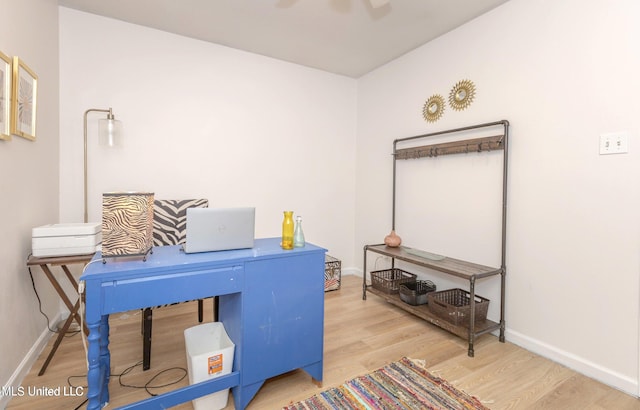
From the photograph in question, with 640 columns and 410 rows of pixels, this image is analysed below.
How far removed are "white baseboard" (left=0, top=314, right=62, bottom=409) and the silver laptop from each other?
1189mm

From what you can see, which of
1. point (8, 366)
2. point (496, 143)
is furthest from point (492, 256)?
point (8, 366)

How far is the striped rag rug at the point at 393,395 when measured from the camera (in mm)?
1605

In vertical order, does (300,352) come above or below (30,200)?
below

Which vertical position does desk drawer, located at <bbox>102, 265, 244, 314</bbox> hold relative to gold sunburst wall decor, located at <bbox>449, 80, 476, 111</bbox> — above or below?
below

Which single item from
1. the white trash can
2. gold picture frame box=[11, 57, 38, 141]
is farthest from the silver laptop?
gold picture frame box=[11, 57, 38, 141]

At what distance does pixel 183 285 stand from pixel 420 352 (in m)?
1.68

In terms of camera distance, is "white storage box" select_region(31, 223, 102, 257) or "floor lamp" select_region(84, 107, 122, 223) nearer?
"white storage box" select_region(31, 223, 102, 257)

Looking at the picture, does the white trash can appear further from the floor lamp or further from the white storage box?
the floor lamp

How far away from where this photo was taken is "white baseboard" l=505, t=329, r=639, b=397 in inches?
68.3

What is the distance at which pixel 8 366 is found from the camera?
161 cm

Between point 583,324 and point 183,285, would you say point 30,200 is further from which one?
point 583,324

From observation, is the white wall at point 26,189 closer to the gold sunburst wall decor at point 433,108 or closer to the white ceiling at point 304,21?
the white ceiling at point 304,21

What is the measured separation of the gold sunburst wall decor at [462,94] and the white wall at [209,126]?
1492 mm

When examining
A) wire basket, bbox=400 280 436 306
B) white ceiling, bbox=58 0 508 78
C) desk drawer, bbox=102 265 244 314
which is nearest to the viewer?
desk drawer, bbox=102 265 244 314
